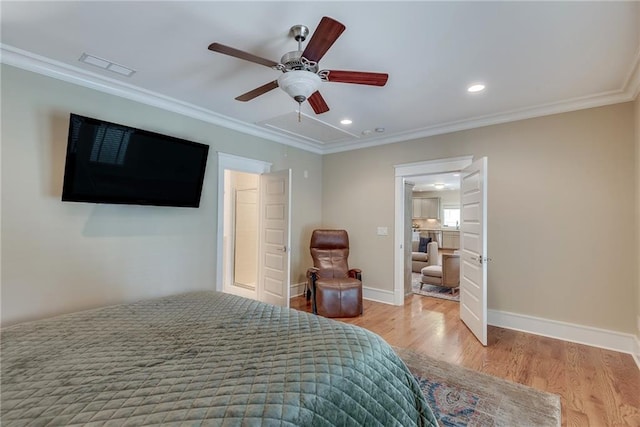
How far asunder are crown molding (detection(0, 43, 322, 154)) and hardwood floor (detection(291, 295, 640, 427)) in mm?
3054

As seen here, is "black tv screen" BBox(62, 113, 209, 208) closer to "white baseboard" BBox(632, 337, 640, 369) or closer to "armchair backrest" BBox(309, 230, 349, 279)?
"armchair backrest" BBox(309, 230, 349, 279)

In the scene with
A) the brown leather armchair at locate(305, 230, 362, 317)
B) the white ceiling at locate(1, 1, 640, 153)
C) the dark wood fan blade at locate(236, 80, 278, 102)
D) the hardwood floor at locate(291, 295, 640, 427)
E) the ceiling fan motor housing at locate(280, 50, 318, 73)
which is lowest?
the hardwood floor at locate(291, 295, 640, 427)

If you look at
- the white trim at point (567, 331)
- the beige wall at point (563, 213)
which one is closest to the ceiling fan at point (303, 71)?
the beige wall at point (563, 213)

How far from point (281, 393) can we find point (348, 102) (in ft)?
9.56

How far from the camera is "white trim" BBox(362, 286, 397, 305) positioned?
4.52 meters

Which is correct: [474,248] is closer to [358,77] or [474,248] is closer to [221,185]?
[358,77]

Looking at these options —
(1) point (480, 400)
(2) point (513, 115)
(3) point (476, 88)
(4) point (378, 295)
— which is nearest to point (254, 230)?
(4) point (378, 295)

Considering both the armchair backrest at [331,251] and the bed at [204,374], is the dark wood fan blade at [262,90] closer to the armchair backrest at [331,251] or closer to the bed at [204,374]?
the bed at [204,374]

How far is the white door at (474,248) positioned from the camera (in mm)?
3020

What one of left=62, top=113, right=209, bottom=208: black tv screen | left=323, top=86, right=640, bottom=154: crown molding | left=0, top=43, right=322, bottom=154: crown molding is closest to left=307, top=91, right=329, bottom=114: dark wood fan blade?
left=62, top=113, right=209, bottom=208: black tv screen

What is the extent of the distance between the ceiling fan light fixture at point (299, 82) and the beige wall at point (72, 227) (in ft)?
6.39

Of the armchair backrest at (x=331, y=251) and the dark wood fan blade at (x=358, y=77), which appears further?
the armchair backrest at (x=331, y=251)

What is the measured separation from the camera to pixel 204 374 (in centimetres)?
121

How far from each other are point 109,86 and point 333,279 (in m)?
3.36
